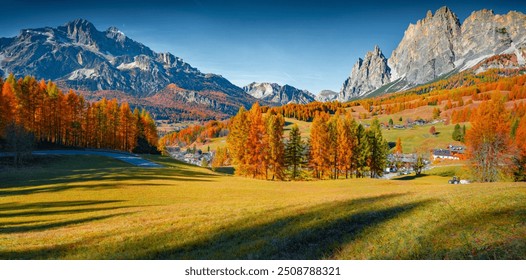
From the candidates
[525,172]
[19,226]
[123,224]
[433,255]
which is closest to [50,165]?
[19,226]

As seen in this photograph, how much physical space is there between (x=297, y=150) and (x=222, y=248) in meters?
54.2

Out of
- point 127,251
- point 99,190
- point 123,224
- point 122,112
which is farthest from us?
point 122,112

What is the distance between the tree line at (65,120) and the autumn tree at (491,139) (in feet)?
267

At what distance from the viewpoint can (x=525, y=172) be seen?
53.0 meters

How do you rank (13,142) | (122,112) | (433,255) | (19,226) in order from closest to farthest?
(433,255)
(19,226)
(13,142)
(122,112)

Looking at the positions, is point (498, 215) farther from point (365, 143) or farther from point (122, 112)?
point (122, 112)

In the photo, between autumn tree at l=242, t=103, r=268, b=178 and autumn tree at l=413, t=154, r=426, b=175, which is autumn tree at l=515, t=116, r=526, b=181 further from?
autumn tree at l=242, t=103, r=268, b=178

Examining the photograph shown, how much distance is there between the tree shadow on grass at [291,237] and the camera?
35.6 feet

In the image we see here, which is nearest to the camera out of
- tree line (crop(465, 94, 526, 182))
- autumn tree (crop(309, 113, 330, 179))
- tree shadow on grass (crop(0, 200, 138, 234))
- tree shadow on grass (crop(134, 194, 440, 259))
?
tree shadow on grass (crop(134, 194, 440, 259))

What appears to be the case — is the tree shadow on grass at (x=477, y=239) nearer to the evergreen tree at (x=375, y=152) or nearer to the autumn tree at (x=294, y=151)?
the autumn tree at (x=294, y=151)

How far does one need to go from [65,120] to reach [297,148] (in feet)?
211

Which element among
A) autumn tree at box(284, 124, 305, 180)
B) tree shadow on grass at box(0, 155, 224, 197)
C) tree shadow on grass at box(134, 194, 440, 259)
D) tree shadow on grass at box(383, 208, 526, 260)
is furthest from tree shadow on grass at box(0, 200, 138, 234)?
autumn tree at box(284, 124, 305, 180)

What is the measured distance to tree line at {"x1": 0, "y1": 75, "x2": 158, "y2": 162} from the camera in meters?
60.0

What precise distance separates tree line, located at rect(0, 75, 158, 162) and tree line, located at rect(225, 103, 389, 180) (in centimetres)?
3978
